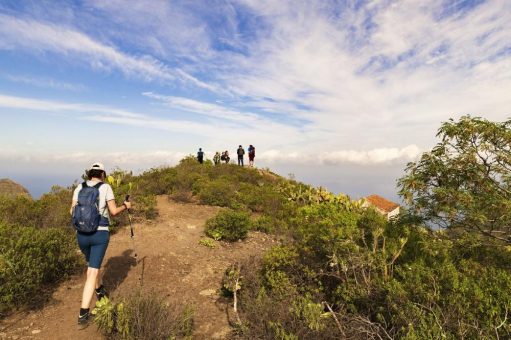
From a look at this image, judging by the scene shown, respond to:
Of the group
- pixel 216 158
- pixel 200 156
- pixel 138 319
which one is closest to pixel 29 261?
pixel 138 319

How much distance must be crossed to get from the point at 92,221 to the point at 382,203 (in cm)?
2495

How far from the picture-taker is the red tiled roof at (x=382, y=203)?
2462cm

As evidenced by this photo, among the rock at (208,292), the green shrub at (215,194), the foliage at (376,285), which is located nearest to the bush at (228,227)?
the foliage at (376,285)

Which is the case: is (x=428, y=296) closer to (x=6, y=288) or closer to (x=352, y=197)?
(x=6, y=288)

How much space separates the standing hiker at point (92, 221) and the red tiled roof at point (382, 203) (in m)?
22.6

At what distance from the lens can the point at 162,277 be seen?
23.7 ft

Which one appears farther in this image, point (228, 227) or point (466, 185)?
point (228, 227)

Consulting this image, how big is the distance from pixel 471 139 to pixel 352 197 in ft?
45.8

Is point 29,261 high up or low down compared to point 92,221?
down

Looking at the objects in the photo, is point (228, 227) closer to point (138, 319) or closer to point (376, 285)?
point (376, 285)

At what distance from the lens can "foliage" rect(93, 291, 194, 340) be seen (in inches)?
165

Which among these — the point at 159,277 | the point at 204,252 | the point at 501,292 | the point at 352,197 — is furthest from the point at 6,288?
the point at 352,197

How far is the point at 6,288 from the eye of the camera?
5227 mm

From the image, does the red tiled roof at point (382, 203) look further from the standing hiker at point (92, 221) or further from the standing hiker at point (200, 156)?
the standing hiker at point (92, 221)
